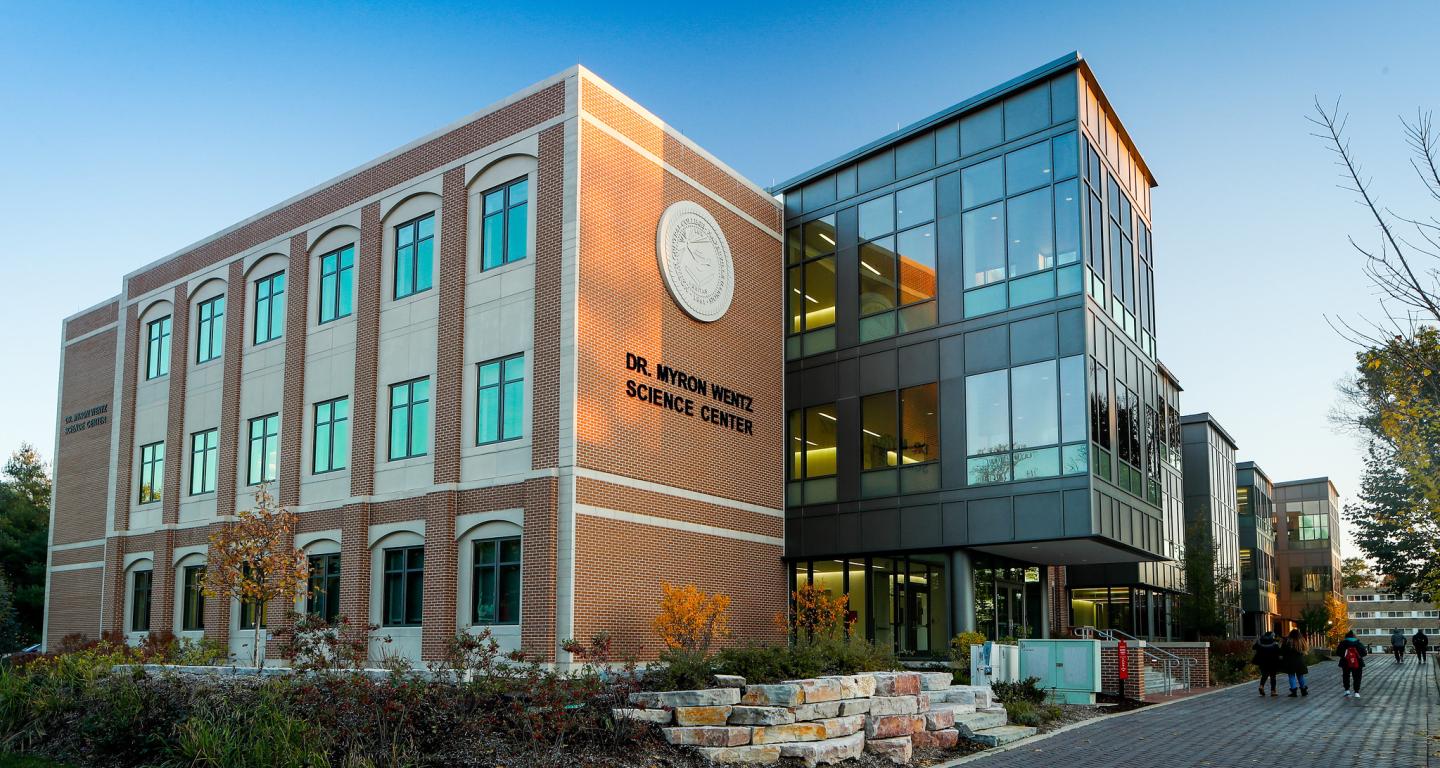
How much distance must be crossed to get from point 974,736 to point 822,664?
2783 millimetres

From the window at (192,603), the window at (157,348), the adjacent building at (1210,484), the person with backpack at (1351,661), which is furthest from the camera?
the adjacent building at (1210,484)

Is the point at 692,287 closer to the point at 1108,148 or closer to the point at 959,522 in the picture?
the point at 959,522

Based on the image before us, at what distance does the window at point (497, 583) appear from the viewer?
77.9ft

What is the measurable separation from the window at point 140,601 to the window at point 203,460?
3.27 meters

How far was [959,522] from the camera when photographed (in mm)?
27016

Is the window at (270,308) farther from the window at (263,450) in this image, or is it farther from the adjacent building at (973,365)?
the adjacent building at (973,365)

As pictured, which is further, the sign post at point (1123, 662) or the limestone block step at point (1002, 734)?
the sign post at point (1123, 662)

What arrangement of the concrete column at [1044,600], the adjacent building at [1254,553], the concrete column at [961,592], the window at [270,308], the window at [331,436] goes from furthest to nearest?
the adjacent building at [1254,553], the window at [270,308], the concrete column at [1044,600], the window at [331,436], the concrete column at [961,592]

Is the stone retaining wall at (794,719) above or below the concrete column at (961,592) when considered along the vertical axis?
below

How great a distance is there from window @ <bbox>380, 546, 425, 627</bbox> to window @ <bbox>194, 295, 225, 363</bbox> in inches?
422

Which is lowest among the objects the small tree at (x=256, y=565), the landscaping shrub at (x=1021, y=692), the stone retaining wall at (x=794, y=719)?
the landscaping shrub at (x=1021, y=692)

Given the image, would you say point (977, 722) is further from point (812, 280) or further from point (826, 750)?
point (812, 280)

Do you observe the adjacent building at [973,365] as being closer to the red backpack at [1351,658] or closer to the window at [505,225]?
the red backpack at [1351,658]

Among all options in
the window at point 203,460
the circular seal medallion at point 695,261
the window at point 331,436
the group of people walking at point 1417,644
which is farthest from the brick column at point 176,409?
the group of people walking at point 1417,644
